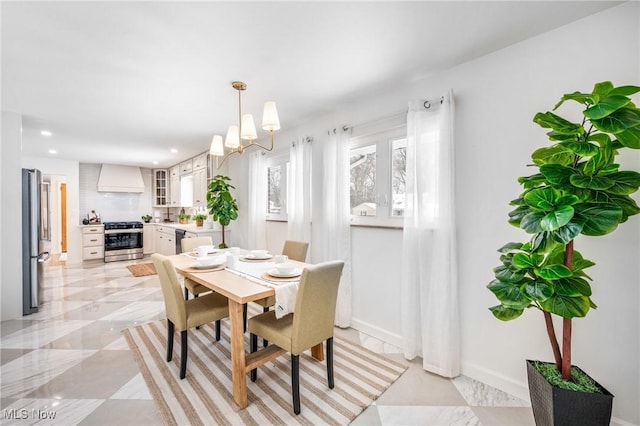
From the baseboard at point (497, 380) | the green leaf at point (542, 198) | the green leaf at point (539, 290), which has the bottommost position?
the baseboard at point (497, 380)

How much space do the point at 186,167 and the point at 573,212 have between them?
21.4 feet

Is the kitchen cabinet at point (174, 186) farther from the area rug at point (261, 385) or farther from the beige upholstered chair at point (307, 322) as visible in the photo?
the beige upholstered chair at point (307, 322)

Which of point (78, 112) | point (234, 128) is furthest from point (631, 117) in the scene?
point (78, 112)

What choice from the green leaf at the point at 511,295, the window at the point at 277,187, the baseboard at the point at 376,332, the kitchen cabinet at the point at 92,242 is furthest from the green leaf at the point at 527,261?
the kitchen cabinet at the point at 92,242

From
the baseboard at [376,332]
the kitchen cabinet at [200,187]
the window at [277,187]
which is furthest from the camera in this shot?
the kitchen cabinet at [200,187]

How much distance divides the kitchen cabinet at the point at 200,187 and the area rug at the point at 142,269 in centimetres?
154

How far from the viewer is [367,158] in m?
2.88

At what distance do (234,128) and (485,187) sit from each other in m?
2.03

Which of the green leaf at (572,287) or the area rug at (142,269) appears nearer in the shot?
the green leaf at (572,287)

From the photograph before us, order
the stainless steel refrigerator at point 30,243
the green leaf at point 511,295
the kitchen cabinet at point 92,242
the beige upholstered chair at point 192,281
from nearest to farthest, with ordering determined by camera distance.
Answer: the green leaf at point 511,295, the beige upholstered chair at point 192,281, the stainless steel refrigerator at point 30,243, the kitchen cabinet at point 92,242

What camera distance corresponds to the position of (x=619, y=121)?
1.16 meters

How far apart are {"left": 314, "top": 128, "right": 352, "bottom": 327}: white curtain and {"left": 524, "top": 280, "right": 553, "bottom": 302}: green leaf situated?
1.74m

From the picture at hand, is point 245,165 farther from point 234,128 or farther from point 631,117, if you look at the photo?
point 631,117

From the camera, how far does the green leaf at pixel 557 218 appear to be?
115cm
